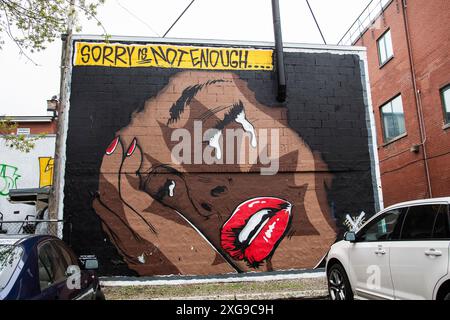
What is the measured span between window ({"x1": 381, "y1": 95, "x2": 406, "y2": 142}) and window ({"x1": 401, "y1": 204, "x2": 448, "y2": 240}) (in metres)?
13.8

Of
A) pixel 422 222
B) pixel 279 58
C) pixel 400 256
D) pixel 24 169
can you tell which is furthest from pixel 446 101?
pixel 24 169

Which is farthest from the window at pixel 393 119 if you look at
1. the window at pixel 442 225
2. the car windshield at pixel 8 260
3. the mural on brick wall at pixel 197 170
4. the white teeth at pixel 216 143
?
the car windshield at pixel 8 260

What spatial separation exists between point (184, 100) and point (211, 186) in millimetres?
2099

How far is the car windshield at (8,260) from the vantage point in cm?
278

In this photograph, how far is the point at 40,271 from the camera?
3162 mm

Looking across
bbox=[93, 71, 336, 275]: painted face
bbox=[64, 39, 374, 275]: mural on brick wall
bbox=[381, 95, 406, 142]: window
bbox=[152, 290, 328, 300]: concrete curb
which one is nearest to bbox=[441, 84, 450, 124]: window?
bbox=[381, 95, 406, 142]: window

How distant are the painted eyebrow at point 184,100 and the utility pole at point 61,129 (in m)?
2.31

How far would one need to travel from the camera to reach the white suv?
3928 millimetres

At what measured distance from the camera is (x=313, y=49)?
938 cm

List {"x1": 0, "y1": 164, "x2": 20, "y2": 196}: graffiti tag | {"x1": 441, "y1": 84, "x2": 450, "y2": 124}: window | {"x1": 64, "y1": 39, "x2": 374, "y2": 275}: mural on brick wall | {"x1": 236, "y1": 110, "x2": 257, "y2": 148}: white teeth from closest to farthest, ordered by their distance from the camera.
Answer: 1. {"x1": 64, "y1": 39, "x2": 374, "y2": 275}: mural on brick wall
2. {"x1": 236, "y1": 110, "x2": 257, "y2": 148}: white teeth
3. {"x1": 0, "y1": 164, "x2": 20, "y2": 196}: graffiti tag
4. {"x1": 441, "y1": 84, "x2": 450, "y2": 124}: window

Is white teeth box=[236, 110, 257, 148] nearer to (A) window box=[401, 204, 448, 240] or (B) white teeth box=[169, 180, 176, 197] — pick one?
(B) white teeth box=[169, 180, 176, 197]

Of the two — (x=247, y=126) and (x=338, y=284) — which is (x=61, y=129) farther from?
(x=338, y=284)
